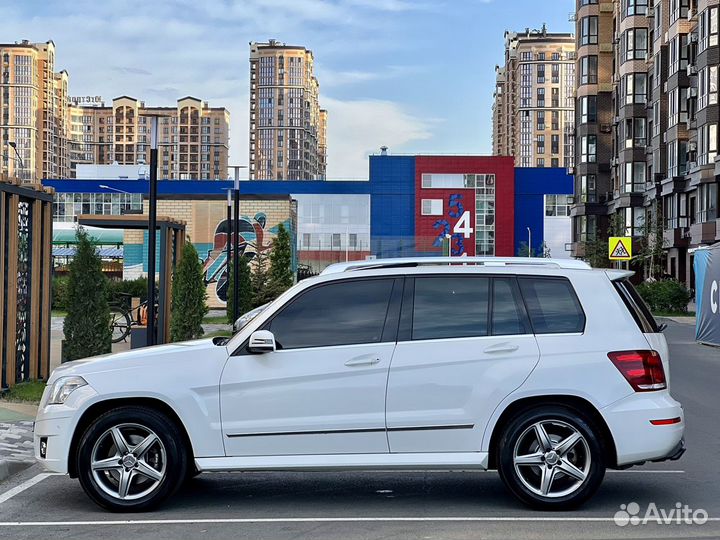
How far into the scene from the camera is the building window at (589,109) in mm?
87812

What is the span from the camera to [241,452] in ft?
24.1

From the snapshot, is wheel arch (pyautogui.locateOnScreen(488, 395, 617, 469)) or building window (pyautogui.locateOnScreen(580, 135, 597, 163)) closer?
wheel arch (pyautogui.locateOnScreen(488, 395, 617, 469))

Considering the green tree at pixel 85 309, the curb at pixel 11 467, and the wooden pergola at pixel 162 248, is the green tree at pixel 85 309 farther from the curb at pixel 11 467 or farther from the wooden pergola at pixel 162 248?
the wooden pergola at pixel 162 248

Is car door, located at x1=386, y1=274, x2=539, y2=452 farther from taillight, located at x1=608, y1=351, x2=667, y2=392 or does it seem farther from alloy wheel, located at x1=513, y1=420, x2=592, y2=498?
taillight, located at x1=608, y1=351, x2=667, y2=392

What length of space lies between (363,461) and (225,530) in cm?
104

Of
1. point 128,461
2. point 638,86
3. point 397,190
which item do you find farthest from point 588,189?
point 128,461

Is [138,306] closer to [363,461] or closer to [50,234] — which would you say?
[50,234]

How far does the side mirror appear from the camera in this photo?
24.0 ft

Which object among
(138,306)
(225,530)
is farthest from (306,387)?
(138,306)

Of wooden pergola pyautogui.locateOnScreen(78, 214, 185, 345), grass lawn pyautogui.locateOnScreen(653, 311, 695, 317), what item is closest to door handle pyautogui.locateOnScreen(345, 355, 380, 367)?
wooden pergola pyautogui.locateOnScreen(78, 214, 185, 345)

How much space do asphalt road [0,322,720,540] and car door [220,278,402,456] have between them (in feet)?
1.68

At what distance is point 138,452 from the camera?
7406mm

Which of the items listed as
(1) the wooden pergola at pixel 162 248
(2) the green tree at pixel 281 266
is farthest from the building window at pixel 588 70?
(1) the wooden pergola at pixel 162 248

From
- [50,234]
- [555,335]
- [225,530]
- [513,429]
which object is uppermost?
[50,234]
